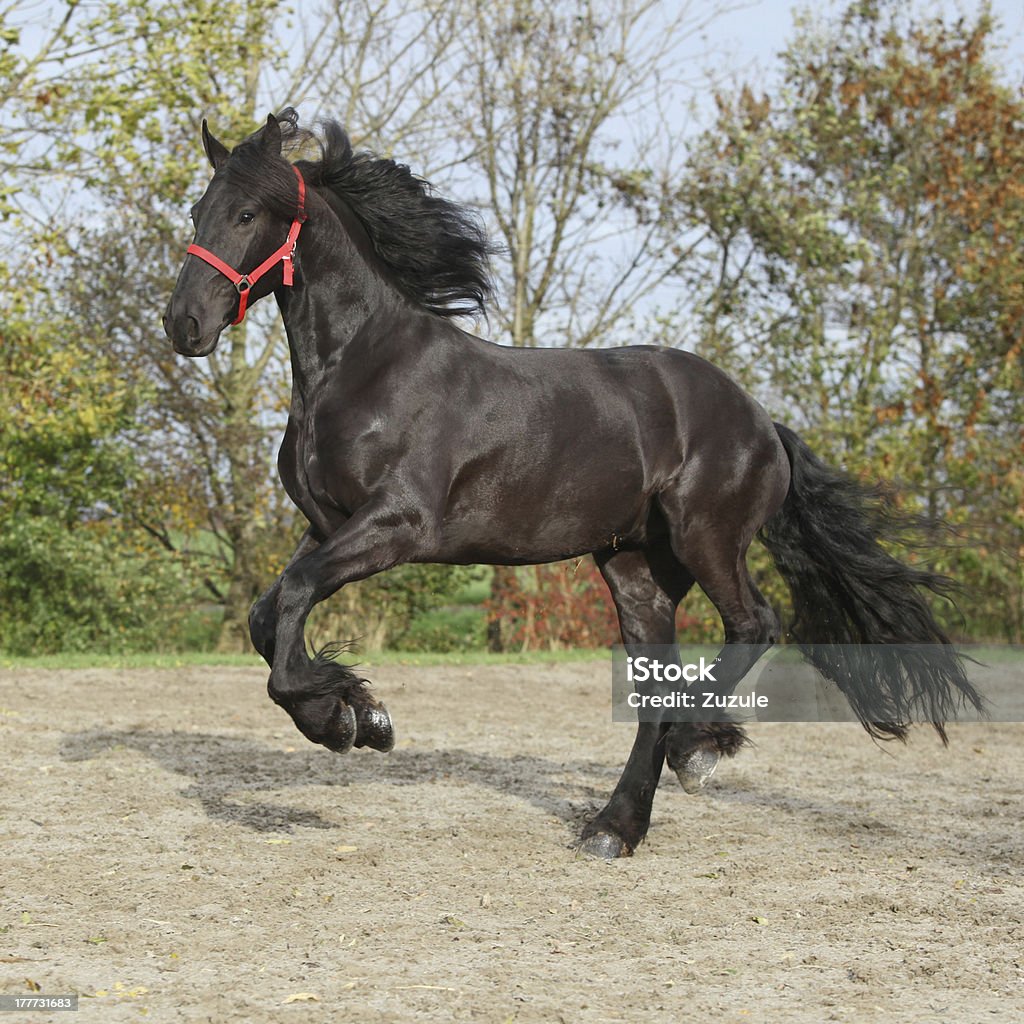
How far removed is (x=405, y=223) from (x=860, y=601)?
248 centimetres

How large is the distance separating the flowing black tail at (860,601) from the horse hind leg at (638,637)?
0.53 m

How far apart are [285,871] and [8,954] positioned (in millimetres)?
1240

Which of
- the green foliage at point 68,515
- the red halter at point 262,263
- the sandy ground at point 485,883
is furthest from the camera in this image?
the green foliage at point 68,515

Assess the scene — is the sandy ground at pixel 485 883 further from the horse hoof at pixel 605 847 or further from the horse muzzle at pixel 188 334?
the horse muzzle at pixel 188 334

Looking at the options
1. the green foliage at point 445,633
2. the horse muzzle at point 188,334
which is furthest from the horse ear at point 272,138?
the green foliage at point 445,633

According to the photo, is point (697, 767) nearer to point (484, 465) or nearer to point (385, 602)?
point (484, 465)

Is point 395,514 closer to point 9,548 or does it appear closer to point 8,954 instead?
point 8,954

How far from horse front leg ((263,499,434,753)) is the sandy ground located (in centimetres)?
58

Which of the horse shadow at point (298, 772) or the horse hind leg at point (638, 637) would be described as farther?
the horse shadow at point (298, 772)

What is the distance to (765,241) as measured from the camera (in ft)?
56.3

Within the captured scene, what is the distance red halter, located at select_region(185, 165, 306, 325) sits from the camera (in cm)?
432

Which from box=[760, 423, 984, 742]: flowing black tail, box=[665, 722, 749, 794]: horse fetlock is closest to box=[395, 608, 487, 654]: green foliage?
box=[760, 423, 984, 742]: flowing black tail

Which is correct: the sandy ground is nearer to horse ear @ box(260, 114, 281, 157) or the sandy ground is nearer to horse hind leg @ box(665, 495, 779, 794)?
horse hind leg @ box(665, 495, 779, 794)

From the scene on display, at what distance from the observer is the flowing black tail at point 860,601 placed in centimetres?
541
